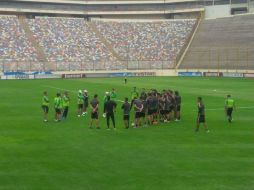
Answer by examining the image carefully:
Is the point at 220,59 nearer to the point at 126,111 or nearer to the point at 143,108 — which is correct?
the point at 143,108

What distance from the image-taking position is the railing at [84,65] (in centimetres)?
8362

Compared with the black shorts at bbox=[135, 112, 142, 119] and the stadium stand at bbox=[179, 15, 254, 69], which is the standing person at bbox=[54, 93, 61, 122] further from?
the stadium stand at bbox=[179, 15, 254, 69]

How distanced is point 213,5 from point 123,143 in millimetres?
88977

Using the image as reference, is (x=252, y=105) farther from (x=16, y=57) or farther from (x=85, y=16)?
(x=85, y=16)

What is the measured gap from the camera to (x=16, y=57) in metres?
87.0

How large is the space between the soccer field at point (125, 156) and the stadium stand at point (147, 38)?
68547 millimetres

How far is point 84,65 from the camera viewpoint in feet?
294

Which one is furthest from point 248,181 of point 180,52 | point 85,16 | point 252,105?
point 85,16

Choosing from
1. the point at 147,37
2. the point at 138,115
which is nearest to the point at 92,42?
the point at 147,37

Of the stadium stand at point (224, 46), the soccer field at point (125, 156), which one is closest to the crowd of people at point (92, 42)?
the stadium stand at point (224, 46)

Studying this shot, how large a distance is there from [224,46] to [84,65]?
1050 inches

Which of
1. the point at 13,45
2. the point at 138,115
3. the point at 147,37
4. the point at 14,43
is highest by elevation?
the point at 147,37

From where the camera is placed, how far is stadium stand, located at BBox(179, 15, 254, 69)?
8681cm

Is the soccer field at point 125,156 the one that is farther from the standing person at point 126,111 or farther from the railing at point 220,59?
the railing at point 220,59
